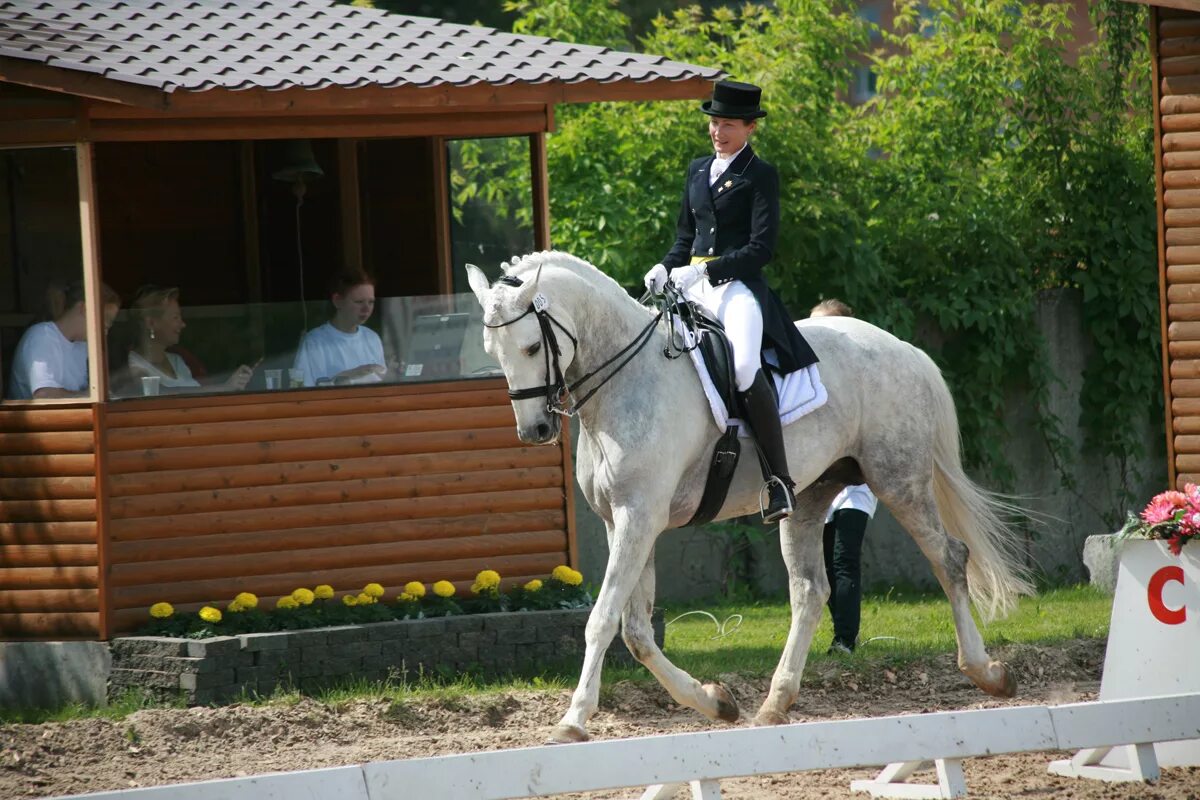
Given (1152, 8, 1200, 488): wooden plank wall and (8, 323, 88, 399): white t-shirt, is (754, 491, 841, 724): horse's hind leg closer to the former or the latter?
(1152, 8, 1200, 488): wooden plank wall

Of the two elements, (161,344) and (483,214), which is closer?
(161,344)

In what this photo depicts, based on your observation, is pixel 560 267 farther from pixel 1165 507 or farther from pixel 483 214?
pixel 483 214

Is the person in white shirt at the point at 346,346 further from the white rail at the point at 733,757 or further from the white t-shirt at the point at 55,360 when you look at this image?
the white rail at the point at 733,757

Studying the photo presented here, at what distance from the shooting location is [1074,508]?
1440cm

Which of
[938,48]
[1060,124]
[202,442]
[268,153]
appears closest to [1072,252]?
[1060,124]

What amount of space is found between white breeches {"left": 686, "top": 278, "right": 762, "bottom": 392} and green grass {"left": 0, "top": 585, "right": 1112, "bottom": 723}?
2565 millimetres

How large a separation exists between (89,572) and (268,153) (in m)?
4.38

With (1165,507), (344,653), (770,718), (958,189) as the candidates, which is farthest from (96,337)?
(958,189)

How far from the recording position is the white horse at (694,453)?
713cm

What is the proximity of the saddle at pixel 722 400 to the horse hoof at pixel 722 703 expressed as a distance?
826 millimetres

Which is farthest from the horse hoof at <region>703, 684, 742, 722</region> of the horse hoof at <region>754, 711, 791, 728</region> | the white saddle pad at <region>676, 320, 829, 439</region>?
the white saddle pad at <region>676, 320, 829, 439</region>

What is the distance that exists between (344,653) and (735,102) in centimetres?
397

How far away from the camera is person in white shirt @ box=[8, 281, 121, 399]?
952cm

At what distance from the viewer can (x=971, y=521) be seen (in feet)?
29.2
